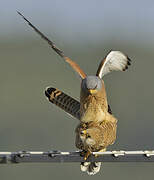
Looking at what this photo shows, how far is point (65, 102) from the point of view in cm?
834

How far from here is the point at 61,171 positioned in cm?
1492

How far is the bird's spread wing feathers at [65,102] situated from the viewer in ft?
27.1

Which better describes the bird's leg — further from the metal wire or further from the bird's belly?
the bird's belly

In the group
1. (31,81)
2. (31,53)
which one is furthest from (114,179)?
(31,53)

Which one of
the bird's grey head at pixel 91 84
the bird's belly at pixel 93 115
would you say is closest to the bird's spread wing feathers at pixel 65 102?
the bird's belly at pixel 93 115

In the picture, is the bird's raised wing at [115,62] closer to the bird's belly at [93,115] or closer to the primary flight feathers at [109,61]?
the primary flight feathers at [109,61]

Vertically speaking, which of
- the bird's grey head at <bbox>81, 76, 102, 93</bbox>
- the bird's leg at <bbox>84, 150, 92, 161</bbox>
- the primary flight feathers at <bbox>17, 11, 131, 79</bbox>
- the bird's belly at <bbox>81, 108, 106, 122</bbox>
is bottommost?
the bird's leg at <bbox>84, 150, 92, 161</bbox>

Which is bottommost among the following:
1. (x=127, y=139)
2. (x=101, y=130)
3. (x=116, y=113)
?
(x=101, y=130)

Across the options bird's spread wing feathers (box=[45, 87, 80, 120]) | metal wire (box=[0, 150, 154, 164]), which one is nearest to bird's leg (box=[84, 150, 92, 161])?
metal wire (box=[0, 150, 154, 164])

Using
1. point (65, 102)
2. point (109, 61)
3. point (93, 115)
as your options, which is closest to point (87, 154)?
point (93, 115)

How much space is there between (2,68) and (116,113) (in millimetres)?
6538

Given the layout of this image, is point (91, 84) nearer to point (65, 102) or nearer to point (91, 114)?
point (91, 114)

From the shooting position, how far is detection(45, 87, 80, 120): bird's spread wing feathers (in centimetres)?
827

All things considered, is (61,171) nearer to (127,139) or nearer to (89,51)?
(127,139)
